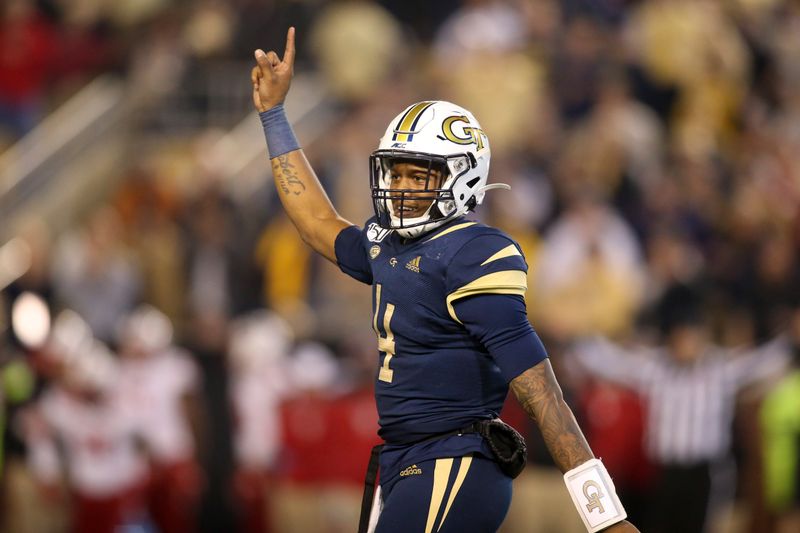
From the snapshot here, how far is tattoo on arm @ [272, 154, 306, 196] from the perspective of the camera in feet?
16.3

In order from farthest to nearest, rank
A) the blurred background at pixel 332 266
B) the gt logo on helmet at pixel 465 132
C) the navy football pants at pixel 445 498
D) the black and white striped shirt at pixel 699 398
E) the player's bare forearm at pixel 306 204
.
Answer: the blurred background at pixel 332 266 < the black and white striped shirt at pixel 699 398 < the player's bare forearm at pixel 306 204 < the gt logo on helmet at pixel 465 132 < the navy football pants at pixel 445 498

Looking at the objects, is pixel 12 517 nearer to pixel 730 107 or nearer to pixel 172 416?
pixel 172 416

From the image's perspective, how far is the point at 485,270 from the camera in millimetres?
4027

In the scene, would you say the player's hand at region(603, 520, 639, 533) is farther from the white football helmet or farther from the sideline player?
the white football helmet

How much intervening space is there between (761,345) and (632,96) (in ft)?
9.37

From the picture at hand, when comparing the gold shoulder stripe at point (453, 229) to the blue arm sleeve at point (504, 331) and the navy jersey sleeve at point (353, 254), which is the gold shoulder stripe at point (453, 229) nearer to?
A: the blue arm sleeve at point (504, 331)

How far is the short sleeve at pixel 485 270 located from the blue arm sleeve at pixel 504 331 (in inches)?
1.1

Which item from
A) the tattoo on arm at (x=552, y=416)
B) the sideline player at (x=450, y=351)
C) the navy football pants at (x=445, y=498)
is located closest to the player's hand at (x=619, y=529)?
the sideline player at (x=450, y=351)

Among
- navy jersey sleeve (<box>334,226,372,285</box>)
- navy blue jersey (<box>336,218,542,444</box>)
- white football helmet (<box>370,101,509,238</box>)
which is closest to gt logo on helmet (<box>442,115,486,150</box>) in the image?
white football helmet (<box>370,101,509,238</box>)

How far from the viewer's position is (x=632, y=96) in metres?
11.7

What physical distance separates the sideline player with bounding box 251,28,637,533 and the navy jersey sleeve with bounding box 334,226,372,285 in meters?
0.13

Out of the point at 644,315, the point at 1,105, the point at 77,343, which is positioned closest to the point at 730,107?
the point at 644,315

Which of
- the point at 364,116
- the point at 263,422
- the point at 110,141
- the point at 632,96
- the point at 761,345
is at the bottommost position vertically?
the point at 761,345

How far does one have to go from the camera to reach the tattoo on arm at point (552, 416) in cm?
391
